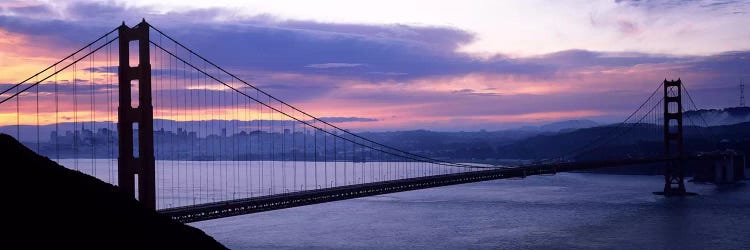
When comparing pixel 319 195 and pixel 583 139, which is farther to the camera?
pixel 583 139

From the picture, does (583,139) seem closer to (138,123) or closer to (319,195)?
(319,195)

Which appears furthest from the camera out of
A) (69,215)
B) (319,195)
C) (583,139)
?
(583,139)

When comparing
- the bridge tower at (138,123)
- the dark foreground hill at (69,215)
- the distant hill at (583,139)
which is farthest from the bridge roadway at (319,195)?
the distant hill at (583,139)

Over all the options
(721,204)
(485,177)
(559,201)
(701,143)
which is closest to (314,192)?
(485,177)

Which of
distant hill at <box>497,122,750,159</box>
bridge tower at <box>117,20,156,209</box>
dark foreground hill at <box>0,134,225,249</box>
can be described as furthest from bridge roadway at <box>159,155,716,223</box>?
distant hill at <box>497,122,750,159</box>

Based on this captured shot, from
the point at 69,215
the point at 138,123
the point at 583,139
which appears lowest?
the point at 583,139

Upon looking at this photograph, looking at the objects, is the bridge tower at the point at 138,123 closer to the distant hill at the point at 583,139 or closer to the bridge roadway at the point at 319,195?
the bridge roadway at the point at 319,195

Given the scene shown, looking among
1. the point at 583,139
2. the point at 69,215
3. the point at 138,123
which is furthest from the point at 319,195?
the point at 583,139

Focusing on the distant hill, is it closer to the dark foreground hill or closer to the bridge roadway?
the bridge roadway
